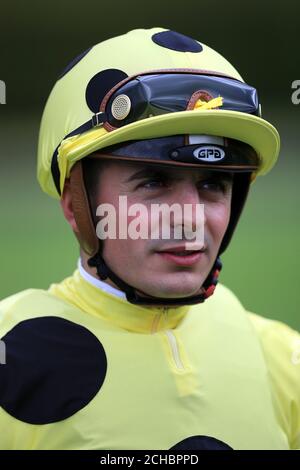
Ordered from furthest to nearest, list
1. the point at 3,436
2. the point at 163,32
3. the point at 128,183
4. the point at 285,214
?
the point at 285,214
the point at 163,32
the point at 128,183
the point at 3,436

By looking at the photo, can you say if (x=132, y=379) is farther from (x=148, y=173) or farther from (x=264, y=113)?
(x=264, y=113)

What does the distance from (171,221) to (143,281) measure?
158 mm

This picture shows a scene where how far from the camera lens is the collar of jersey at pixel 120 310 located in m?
1.70

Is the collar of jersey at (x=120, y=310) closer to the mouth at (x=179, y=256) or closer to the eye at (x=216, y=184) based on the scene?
the mouth at (x=179, y=256)

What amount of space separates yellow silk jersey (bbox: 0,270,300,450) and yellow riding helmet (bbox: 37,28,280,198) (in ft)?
1.08

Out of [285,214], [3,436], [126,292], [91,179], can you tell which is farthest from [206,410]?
[285,214]

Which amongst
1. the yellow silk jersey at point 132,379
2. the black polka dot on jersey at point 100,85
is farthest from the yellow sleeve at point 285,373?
the black polka dot on jersey at point 100,85

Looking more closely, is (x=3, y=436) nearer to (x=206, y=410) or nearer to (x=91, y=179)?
(x=206, y=410)

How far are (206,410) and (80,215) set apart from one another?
52 cm

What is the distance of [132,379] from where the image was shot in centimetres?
159

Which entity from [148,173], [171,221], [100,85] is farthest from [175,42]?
[171,221]

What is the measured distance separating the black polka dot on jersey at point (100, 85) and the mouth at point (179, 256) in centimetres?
36

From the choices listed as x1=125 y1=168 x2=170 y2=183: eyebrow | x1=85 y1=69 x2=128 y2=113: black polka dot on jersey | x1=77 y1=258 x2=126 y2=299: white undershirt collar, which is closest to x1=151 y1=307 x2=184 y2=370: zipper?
x1=77 y1=258 x2=126 y2=299: white undershirt collar

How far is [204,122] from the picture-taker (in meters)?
1.56
